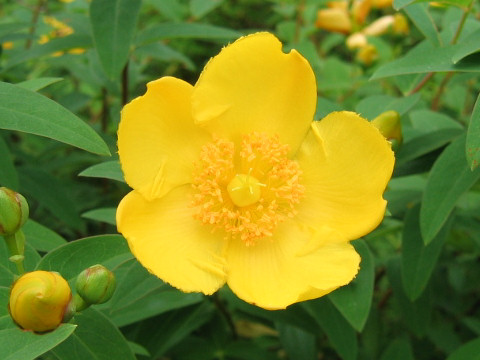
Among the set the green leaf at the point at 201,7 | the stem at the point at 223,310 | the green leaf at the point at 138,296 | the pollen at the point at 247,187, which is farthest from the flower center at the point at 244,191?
the green leaf at the point at 201,7

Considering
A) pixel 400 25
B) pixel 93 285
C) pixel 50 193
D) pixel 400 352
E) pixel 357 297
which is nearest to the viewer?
pixel 93 285

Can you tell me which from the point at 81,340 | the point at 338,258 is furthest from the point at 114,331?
the point at 338,258

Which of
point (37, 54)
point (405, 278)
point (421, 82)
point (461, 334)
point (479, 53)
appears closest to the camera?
point (479, 53)

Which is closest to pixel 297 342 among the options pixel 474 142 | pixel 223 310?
pixel 223 310

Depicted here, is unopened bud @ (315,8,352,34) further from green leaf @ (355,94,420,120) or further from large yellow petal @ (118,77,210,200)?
large yellow petal @ (118,77,210,200)

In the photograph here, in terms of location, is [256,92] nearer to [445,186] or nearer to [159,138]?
[159,138]

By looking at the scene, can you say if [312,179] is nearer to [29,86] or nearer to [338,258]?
[338,258]

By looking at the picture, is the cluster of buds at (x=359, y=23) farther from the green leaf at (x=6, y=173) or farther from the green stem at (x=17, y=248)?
the green stem at (x=17, y=248)
